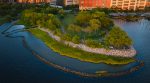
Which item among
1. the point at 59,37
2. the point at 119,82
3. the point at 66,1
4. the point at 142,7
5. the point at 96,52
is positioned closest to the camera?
the point at 119,82

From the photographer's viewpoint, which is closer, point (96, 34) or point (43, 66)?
point (43, 66)

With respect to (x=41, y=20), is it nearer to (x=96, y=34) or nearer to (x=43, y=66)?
(x=96, y=34)

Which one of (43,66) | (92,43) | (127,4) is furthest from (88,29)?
(127,4)

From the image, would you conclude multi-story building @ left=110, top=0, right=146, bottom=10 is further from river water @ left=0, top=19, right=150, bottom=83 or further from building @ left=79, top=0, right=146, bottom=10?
river water @ left=0, top=19, right=150, bottom=83

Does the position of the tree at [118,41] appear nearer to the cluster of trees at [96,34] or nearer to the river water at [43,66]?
the cluster of trees at [96,34]

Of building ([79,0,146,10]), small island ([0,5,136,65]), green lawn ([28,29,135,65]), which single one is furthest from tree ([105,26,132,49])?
building ([79,0,146,10])

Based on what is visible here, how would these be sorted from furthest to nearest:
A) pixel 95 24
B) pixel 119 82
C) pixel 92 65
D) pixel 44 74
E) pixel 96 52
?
pixel 95 24 → pixel 96 52 → pixel 92 65 → pixel 44 74 → pixel 119 82

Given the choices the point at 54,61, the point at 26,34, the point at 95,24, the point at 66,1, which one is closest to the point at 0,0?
the point at 66,1

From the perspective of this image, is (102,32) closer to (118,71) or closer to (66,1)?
(118,71)
